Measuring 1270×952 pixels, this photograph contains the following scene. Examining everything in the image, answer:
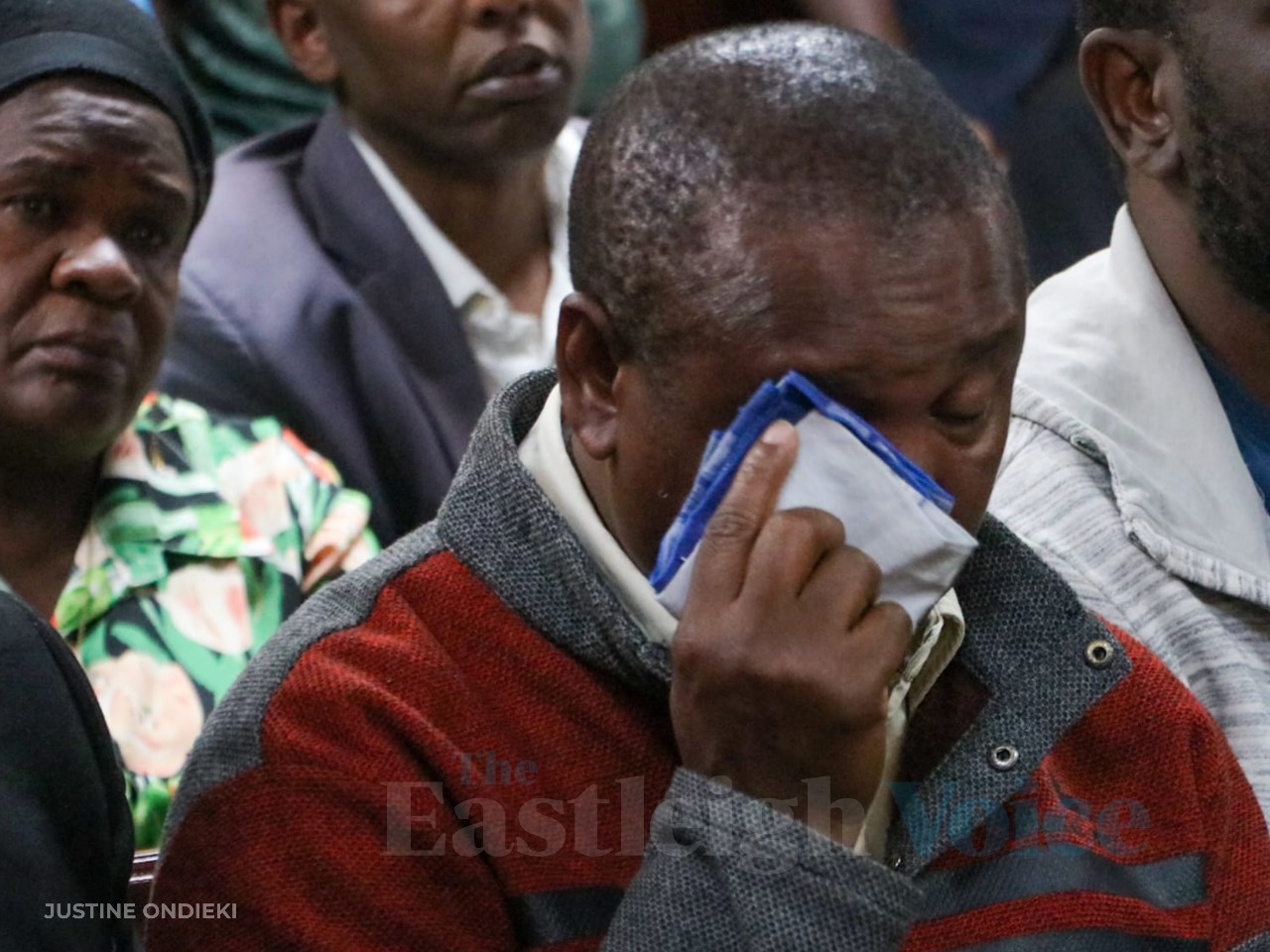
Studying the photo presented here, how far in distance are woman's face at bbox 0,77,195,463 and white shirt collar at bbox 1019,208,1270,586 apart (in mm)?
942

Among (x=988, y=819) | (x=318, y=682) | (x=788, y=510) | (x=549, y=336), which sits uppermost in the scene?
(x=788, y=510)

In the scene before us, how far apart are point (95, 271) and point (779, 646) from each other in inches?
42.5

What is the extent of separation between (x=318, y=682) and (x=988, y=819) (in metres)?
0.50

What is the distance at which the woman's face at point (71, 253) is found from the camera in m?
2.07

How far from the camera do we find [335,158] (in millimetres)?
2887

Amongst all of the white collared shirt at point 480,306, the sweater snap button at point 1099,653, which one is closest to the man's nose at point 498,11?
the white collared shirt at point 480,306

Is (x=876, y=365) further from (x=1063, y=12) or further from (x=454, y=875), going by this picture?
(x=1063, y=12)

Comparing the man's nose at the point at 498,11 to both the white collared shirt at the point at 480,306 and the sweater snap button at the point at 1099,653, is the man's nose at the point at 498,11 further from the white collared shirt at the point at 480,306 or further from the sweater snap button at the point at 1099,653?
the sweater snap button at the point at 1099,653

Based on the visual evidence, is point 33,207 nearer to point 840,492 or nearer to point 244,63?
point 840,492

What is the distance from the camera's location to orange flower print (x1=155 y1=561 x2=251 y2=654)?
213 centimetres

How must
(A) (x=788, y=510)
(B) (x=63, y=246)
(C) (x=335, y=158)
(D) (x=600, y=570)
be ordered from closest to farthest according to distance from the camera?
(A) (x=788, y=510)
(D) (x=600, y=570)
(B) (x=63, y=246)
(C) (x=335, y=158)

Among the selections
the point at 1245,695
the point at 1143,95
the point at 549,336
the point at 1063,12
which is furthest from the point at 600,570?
the point at 1063,12

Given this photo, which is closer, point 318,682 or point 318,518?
point 318,682

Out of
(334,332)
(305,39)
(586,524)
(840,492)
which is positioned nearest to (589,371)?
(586,524)
